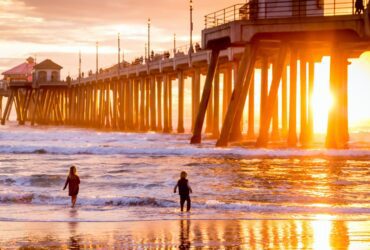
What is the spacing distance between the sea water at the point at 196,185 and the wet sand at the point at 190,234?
3.25ft

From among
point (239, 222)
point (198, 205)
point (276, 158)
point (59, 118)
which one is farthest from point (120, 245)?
point (59, 118)

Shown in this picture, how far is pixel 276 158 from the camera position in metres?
33.6

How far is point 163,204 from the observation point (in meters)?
19.0

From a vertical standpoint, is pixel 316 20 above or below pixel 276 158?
above

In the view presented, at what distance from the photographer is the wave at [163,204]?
57.9ft

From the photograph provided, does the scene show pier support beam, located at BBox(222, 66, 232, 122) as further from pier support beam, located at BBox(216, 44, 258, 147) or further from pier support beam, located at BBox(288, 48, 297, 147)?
pier support beam, located at BBox(216, 44, 258, 147)

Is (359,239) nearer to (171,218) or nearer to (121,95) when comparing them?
(171,218)

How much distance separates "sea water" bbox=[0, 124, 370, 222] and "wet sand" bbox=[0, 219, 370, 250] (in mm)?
992

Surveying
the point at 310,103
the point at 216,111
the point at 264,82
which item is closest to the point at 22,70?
the point at 216,111

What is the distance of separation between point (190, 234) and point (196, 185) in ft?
31.0

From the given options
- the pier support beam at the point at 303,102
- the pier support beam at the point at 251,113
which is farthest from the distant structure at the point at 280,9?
the pier support beam at the point at 251,113

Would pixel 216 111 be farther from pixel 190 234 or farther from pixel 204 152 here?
pixel 190 234

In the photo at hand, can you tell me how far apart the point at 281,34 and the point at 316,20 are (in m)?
2.71

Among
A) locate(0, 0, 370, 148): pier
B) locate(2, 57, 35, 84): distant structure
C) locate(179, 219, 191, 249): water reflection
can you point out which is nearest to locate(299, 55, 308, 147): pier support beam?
locate(0, 0, 370, 148): pier
